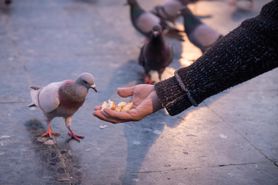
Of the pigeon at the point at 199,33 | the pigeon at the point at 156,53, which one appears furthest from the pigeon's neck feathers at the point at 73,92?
the pigeon at the point at 199,33

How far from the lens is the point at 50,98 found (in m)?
3.86

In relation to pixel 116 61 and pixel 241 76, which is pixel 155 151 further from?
pixel 116 61

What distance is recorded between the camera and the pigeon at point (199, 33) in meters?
6.36

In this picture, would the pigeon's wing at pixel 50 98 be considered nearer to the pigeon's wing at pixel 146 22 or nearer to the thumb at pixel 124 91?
the thumb at pixel 124 91

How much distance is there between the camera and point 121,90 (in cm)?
330

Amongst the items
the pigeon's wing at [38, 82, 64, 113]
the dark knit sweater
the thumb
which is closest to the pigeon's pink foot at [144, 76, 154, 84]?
the pigeon's wing at [38, 82, 64, 113]

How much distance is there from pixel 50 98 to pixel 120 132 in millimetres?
741

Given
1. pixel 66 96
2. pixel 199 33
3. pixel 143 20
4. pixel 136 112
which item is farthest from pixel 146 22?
pixel 136 112

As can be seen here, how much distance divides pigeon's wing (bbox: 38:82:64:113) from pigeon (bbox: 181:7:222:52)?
291 centimetres

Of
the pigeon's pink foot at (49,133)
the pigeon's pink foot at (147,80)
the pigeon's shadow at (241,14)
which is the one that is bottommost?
the pigeon's shadow at (241,14)

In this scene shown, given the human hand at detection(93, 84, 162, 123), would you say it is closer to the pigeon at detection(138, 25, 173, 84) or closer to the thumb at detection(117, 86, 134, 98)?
the thumb at detection(117, 86, 134, 98)

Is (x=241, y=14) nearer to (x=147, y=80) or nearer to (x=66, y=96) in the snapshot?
(x=147, y=80)

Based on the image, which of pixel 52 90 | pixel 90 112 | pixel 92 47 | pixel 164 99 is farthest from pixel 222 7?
pixel 164 99

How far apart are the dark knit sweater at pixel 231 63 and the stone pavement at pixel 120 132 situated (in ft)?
2.89
